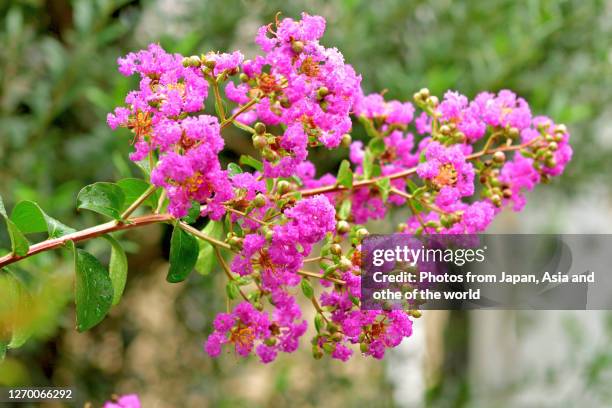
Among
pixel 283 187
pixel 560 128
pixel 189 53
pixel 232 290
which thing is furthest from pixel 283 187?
pixel 189 53

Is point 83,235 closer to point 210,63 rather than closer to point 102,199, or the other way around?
point 102,199

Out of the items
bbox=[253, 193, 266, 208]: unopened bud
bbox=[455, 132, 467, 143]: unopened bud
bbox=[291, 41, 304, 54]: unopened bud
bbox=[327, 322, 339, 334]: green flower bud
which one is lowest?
bbox=[327, 322, 339, 334]: green flower bud

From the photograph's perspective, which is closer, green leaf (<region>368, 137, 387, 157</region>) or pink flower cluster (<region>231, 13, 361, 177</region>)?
pink flower cluster (<region>231, 13, 361, 177</region>)

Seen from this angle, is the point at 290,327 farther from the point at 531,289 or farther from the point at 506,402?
the point at 506,402

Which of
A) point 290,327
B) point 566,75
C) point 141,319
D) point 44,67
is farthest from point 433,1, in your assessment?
point 290,327

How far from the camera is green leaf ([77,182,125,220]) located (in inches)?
23.0

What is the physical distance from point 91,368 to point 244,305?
1275 mm

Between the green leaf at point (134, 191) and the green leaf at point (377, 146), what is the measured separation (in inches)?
9.2

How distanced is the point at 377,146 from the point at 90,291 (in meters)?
0.32

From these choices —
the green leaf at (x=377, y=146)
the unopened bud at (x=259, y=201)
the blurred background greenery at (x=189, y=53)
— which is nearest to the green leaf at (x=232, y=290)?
the unopened bud at (x=259, y=201)

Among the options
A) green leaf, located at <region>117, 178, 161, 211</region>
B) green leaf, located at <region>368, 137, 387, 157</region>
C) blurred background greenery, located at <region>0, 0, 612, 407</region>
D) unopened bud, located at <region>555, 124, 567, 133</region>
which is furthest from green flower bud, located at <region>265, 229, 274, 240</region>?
blurred background greenery, located at <region>0, 0, 612, 407</region>

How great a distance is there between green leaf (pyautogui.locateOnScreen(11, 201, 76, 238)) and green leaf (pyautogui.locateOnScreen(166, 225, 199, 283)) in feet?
0.26

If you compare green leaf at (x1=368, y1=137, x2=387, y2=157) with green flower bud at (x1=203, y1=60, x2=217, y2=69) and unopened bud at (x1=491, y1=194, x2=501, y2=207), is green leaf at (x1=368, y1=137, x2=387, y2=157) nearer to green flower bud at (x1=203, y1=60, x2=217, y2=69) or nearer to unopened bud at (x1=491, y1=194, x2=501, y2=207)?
unopened bud at (x1=491, y1=194, x2=501, y2=207)

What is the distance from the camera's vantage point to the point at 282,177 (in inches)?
24.0
